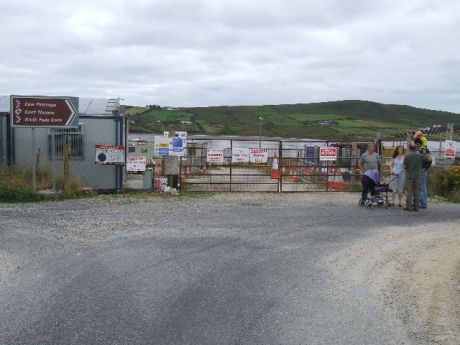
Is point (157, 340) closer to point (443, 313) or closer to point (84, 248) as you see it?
point (443, 313)

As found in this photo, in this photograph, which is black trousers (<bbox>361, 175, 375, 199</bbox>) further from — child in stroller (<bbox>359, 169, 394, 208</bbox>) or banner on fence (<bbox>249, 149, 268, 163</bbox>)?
banner on fence (<bbox>249, 149, 268, 163</bbox>)

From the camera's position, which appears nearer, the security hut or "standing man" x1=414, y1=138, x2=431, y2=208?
"standing man" x1=414, y1=138, x2=431, y2=208

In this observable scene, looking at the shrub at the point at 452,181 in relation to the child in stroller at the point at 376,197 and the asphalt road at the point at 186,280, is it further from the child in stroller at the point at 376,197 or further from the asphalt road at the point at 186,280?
the asphalt road at the point at 186,280

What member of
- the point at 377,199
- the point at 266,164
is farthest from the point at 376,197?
the point at 266,164

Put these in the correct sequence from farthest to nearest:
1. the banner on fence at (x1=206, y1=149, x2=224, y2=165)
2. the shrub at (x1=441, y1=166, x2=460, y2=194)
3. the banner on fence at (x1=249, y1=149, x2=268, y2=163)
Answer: the banner on fence at (x1=249, y1=149, x2=268, y2=163) → the banner on fence at (x1=206, y1=149, x2=224, y2=165) → the shrub at (x1=441, y1=166, x2=460, y2=194)

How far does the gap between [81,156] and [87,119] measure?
119 centimetres

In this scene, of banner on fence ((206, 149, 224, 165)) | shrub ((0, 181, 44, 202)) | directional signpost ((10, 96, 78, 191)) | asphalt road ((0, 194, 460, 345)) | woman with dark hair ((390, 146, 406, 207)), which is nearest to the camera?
asphalt road ((0, 194, 460, 345))

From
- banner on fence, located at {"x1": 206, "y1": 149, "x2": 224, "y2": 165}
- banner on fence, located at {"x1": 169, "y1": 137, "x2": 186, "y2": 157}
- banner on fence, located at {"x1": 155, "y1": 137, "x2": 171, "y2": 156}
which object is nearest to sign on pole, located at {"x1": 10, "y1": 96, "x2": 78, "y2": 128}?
banner on fence, located at {"x1": 155, "y1": 137, "x2": 171, "y2": 156}

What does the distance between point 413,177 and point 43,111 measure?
10.2 metres

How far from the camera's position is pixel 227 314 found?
6.24 meters

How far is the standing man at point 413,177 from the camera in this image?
49.4 feet

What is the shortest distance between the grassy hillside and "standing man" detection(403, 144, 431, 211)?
41173mm

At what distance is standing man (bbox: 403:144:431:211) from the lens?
49.4ft

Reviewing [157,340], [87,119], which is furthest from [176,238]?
[87,119]
